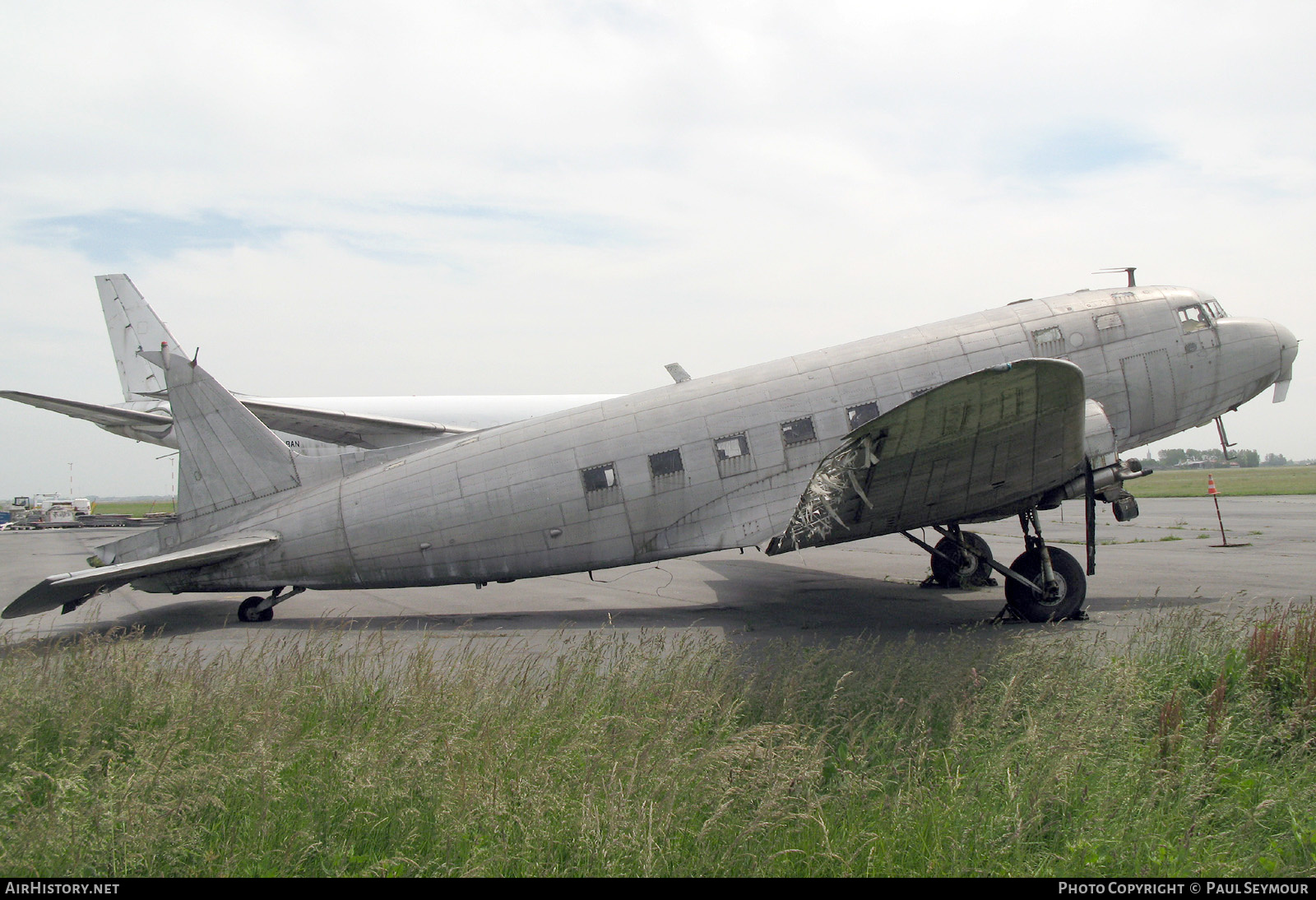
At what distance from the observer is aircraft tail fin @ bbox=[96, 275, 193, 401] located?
86.4ft

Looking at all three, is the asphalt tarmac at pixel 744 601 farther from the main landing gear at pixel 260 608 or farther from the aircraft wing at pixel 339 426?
the aircraft wing at pixel 339 426

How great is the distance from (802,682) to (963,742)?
1443 millimetres

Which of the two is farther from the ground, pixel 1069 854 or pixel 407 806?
pixel 407 806

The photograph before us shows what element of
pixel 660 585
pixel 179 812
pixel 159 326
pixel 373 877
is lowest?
pixel 660 585

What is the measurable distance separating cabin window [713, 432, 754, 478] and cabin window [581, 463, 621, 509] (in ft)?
4.98

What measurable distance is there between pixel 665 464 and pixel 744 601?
4.03 meters

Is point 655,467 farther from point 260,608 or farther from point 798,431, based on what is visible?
point 260,608

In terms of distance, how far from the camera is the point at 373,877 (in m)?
3.99

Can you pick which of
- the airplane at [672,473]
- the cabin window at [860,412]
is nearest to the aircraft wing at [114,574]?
the airplane at [672,473]

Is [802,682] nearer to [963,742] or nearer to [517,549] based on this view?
[963,742]

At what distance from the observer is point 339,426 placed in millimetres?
20062

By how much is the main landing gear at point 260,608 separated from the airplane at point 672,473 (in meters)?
0.03

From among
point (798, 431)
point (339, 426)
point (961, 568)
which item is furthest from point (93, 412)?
point (961, 568)
